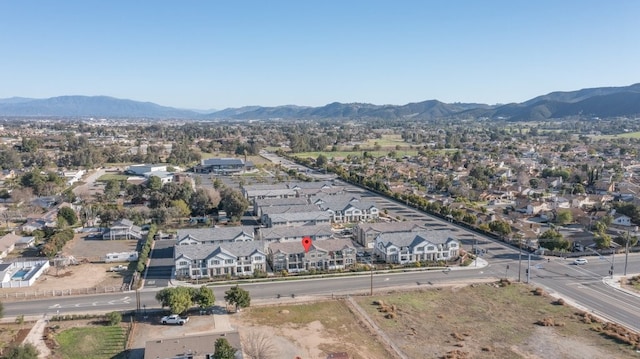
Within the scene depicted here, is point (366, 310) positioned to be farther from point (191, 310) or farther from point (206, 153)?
point (206, 153)

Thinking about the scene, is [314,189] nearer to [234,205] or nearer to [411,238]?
[234,205]

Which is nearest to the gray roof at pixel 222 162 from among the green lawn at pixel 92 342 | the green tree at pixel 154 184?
the green tree at pixel 154 184

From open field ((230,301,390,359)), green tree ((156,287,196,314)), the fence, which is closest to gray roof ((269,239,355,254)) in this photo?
open field ((230,301,390,359))

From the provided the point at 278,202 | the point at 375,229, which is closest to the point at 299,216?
the point at 278,202

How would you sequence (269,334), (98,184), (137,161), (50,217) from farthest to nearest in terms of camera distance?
(137,161) < (98,184) < (50,217) < (269,334)

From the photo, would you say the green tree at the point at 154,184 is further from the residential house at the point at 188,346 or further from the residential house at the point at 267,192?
the residential house at the point at 188,346

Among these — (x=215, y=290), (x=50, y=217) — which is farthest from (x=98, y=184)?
(x=215, y=290)
